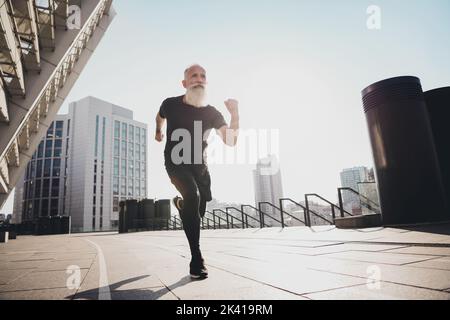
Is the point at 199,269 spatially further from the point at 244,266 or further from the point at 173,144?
the point at 173,144

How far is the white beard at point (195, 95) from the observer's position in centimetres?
299

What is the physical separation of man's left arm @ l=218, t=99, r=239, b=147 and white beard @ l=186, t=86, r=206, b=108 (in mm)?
279

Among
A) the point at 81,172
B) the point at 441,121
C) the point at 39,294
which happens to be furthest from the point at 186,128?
the point at 81,172

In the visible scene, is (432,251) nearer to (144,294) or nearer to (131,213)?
(144,294)

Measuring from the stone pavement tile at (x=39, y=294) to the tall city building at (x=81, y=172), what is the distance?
238ft

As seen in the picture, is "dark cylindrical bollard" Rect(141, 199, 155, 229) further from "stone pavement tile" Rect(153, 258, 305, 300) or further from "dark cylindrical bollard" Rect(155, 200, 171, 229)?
"stone pavement tile" Rect(153, 258, 305, 300)

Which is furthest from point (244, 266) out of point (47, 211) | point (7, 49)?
point (47, 211)

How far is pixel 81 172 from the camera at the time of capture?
72.9m

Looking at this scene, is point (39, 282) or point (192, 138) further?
point (192, 138)

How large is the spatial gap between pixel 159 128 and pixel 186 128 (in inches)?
18.4

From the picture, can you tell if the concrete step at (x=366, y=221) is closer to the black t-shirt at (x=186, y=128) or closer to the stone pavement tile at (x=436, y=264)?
the stone pavement tile at (x=436, y=264)

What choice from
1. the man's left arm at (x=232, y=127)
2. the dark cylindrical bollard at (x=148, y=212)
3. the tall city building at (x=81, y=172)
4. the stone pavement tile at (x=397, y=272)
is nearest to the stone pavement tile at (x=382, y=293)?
the stone pavement tile at (x=397, y=272)
